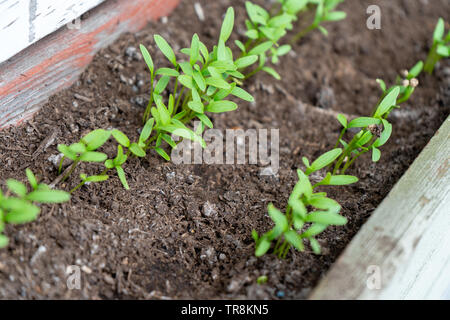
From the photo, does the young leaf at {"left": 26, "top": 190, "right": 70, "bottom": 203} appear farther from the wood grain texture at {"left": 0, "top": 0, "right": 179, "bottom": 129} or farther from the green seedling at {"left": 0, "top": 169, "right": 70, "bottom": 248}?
the wood grain texture at {"left": 0, "top": 0, "right": 179, "bottom": 129}

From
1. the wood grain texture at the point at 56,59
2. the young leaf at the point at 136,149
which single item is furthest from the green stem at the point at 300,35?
the young leaf at the point at 136,149

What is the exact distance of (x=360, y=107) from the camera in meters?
Result: 2.71

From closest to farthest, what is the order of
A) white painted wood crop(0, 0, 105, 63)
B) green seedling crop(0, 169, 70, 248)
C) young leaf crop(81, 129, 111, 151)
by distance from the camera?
green seedling crop(0, 169, 70, 248) → young leaf crop(81, 129, 111, 151) → white painted wood crop(0, 0, 105, 63)

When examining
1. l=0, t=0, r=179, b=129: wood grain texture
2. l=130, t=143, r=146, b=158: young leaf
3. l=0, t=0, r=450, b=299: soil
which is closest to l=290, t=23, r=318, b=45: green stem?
l=0, t=0, r=450, b=299: soil

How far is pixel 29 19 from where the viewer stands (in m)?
1.88

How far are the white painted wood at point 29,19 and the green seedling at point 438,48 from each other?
183cm

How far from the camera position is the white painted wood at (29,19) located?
5.88 ft

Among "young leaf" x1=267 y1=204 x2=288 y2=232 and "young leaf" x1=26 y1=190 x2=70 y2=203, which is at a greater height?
"young leaf" x1=26 y1=190 x2=70 y2=203

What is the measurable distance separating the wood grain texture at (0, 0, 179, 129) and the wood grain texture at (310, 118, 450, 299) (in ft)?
4.68

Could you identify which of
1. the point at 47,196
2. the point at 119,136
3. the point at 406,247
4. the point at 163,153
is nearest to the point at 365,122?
the point at 406,247

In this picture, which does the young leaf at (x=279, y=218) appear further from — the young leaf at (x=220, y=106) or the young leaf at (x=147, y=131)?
the young leaf at (x=147, y=131)

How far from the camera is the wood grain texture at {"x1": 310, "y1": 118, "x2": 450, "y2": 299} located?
1.54 meters

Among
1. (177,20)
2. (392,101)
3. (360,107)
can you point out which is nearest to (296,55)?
(360,107)
